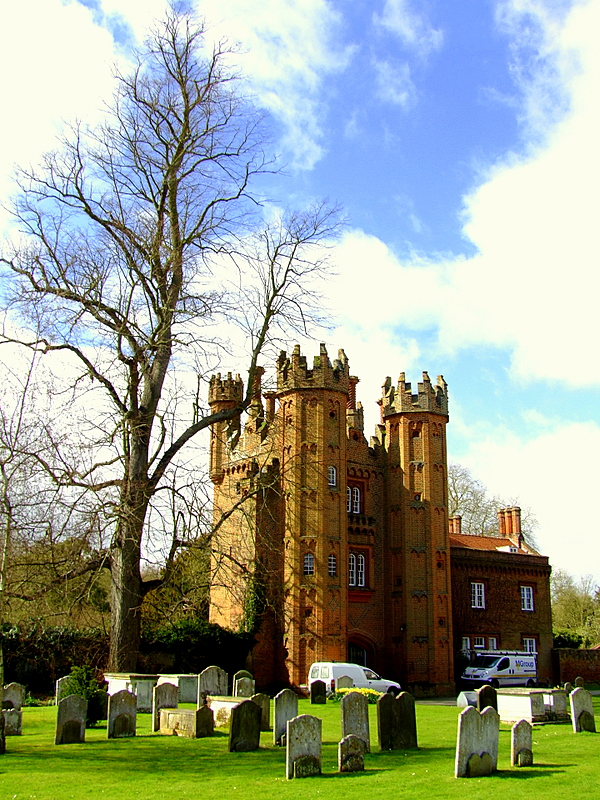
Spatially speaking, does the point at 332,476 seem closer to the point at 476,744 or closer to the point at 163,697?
the point at 163,697

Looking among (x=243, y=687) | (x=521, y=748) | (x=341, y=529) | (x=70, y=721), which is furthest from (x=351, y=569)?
(x=521, y=748)

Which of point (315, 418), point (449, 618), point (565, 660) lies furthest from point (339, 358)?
point (565, 660)

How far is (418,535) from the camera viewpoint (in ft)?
133

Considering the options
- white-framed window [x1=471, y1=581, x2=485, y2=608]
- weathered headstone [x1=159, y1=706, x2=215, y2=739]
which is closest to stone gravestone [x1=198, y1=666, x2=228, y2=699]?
weathered headstone [x1=159, y1=706, x2=215, y2=739]

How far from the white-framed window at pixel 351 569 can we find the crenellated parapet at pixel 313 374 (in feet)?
26.6

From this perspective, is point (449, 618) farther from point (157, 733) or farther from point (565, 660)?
point (157, 733)

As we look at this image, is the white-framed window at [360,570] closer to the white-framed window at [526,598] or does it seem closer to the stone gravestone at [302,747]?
the white-framed window at [526,598]

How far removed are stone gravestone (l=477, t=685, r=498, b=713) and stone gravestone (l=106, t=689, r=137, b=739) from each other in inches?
361

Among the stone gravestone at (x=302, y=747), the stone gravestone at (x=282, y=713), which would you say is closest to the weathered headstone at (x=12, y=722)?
the stone gravestone at (x=282, y=713)

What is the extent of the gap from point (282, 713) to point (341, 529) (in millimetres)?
20380

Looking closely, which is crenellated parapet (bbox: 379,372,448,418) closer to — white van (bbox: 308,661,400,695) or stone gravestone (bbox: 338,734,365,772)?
white van (bbox: 308,661,400,695)

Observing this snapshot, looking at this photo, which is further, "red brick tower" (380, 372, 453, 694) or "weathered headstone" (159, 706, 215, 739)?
"red brick tower" (380, 372, 453, 694)

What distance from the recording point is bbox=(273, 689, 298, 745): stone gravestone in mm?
17375

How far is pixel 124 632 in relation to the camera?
2231 centimetres
